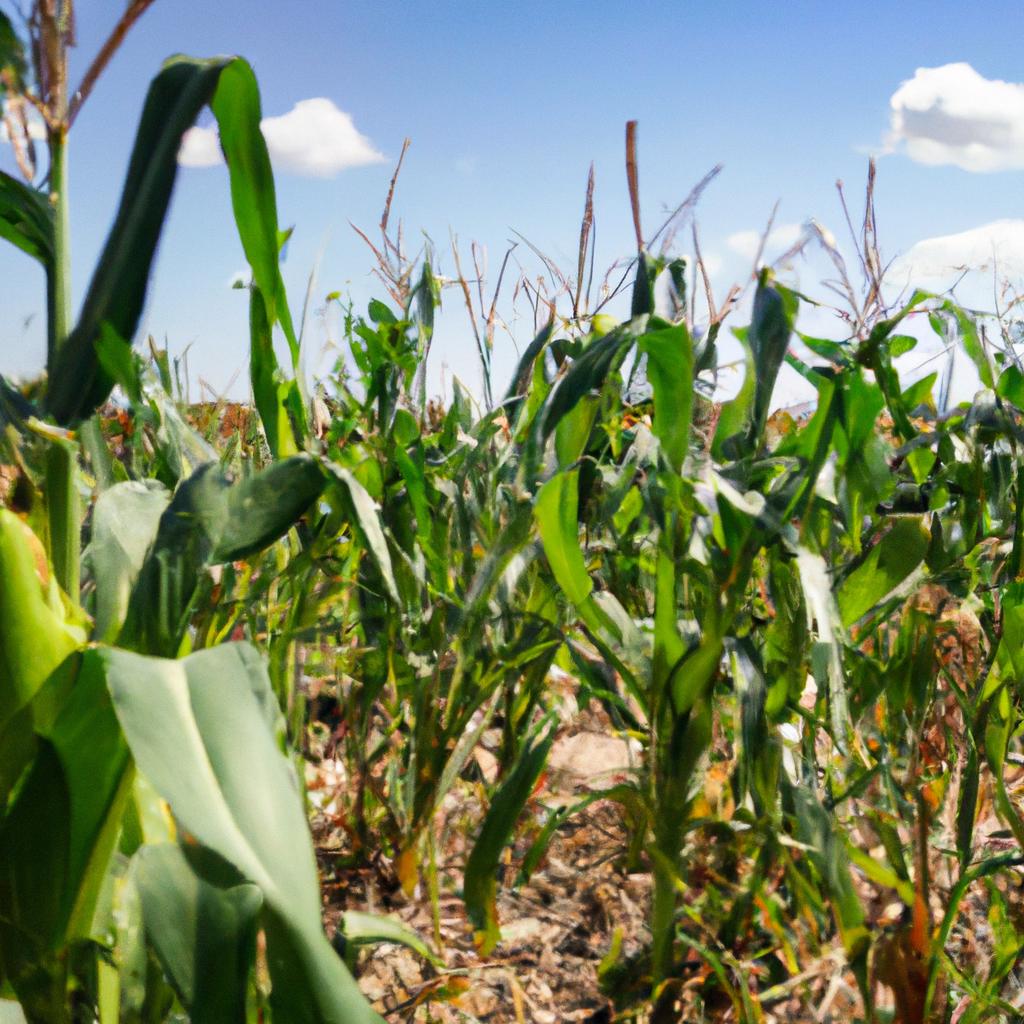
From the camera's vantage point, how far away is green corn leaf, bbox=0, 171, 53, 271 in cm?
68

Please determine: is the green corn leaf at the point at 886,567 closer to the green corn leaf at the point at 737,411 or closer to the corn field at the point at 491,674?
the corn field at the point at 491,674

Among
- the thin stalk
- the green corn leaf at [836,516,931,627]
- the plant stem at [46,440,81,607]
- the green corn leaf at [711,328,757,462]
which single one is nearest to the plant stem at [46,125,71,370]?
the thin stalk

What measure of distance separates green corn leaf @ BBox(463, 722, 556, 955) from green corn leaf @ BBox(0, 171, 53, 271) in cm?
58

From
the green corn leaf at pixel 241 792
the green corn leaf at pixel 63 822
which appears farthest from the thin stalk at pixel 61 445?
the green corn leaf at pixel 241 792

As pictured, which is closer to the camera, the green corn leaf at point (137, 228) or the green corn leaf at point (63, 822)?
the green corn leaf at point (63, 822)

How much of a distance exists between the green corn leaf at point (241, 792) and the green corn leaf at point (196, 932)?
26mm

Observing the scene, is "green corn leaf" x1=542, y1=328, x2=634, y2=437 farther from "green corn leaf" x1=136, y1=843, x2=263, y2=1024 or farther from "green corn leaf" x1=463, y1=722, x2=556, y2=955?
"green corn leaf" x1=136, y1=843, x2=263, y2=1024

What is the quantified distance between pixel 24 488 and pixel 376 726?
84 centimetres

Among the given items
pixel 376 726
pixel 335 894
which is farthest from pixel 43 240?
pixel 376 726

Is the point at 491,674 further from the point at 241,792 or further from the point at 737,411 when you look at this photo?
the point at 241,792

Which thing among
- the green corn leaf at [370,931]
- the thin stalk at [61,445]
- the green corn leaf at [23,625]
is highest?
the thin stalk at [61,445]

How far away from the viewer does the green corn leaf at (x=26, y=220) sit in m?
0.68

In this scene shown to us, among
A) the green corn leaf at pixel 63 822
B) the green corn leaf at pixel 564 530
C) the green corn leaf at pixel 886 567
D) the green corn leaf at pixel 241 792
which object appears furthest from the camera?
the green corn leaf at pixel 886 567

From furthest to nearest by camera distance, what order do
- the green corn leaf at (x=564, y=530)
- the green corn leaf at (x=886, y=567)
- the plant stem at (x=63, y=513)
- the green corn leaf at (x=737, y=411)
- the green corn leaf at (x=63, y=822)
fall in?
the green corn leaf at (x=886, y=567), the green corn leaf at (x=737, y=411), the green corn leaf at (x=564, y=530), the plant stem at (x=63, y=513), the green corn leaf at (x=63, y=822)
